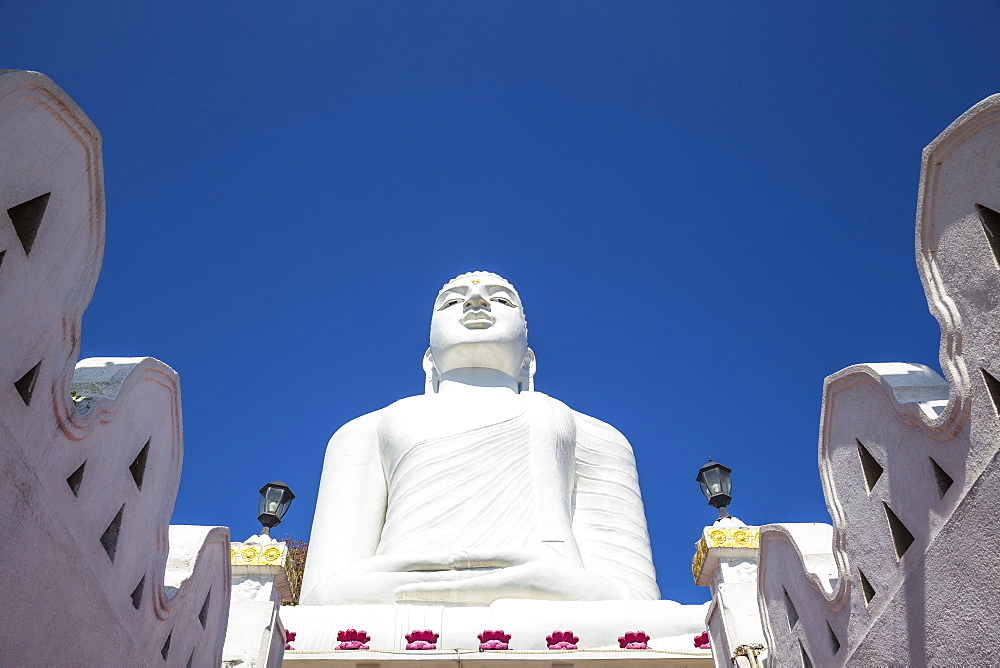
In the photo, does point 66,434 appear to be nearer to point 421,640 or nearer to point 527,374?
point 421,640

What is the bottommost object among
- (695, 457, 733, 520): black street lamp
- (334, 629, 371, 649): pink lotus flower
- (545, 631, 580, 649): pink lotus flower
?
(334, 629, 371, 649): pink lotus flower

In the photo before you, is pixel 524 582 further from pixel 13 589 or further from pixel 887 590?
pixel 13 589

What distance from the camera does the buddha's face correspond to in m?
12.0

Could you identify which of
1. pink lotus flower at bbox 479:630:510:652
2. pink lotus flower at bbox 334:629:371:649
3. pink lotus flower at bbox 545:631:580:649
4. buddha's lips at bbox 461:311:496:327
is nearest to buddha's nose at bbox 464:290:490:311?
buddha's lips at bbox 461:311:496:327

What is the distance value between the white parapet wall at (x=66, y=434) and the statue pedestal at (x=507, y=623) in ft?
10.6

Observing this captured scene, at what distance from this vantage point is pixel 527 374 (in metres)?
13.0

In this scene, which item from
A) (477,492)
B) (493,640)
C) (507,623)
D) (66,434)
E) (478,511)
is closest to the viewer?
(66,434)

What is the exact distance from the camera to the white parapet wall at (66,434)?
2.71 metres

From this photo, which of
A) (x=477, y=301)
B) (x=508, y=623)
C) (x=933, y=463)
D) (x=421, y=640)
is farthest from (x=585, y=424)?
(x=933, y=463)

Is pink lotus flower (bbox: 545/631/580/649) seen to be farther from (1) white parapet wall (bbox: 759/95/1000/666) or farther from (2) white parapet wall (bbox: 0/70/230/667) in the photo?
(2) white parapet wall (bbox: 0/70/230/667)

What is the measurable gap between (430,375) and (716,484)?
21.6 feet

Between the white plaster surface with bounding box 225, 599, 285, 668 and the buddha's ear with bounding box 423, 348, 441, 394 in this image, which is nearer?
the white plaster surface with bounding box 225, 599, 285, 668

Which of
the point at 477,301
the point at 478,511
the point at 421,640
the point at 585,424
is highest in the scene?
the point at 477,301

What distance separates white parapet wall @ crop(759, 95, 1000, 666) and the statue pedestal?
125 inches
